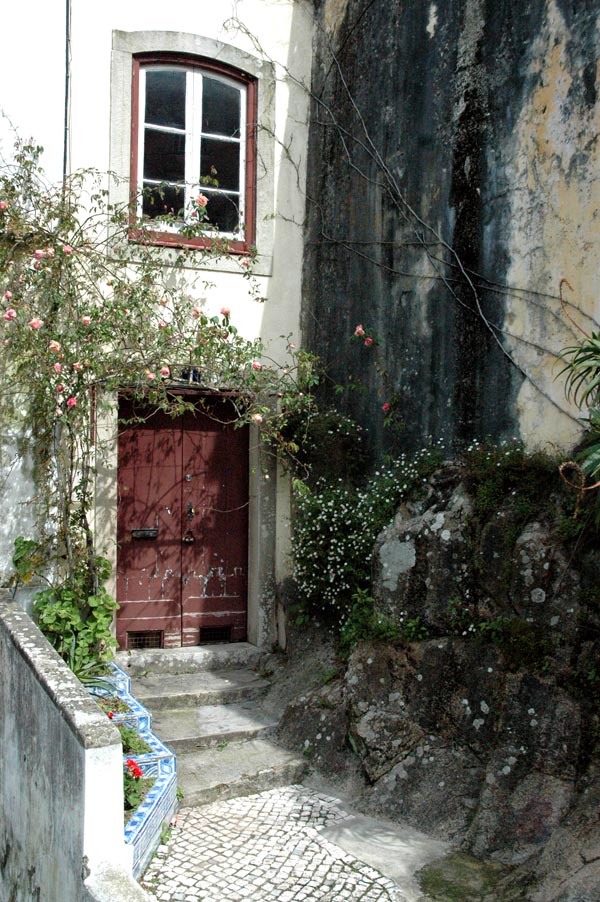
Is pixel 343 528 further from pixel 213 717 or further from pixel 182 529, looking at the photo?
pixel 213 717

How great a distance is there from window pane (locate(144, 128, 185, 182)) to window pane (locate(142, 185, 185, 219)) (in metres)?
0.10

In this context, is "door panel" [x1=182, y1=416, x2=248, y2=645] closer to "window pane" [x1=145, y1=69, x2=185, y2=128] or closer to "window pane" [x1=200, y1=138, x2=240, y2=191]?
"window pane" [x1=200, y1=138, x2=240, y2=191]

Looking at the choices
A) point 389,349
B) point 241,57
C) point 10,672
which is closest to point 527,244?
point 389,349

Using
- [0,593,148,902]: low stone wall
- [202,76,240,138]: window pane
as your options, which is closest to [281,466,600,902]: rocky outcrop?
[0,593,148,902]: low stone wall

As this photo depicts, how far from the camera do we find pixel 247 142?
733cm

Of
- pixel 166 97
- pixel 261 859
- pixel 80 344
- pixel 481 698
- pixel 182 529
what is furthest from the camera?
pixel 182 529

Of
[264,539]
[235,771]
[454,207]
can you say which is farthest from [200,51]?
[235,771]

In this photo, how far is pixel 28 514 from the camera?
6250 mm

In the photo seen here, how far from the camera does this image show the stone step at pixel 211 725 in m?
5.61

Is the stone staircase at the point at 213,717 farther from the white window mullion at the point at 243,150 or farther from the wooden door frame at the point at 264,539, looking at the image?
the white window mullion at the point at 243,150

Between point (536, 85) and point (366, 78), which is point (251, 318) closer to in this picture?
point (366, 78)

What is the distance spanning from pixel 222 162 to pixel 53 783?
5.35 metres

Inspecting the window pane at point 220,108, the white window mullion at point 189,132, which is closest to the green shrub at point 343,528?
the white window mullion at point 189,132

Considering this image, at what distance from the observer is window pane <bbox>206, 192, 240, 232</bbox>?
285 inches
